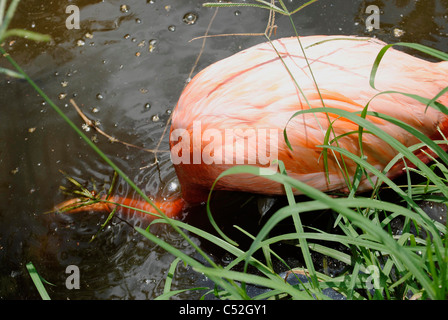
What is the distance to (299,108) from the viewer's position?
1356 mm

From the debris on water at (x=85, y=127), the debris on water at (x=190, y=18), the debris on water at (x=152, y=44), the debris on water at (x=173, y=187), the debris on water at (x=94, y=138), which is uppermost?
the debris on water at (x=190, y=18)

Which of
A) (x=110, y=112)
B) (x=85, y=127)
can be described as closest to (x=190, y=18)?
(x=110, y=112)

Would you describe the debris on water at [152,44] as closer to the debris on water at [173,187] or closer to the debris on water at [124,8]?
the debris on water at [124,8]

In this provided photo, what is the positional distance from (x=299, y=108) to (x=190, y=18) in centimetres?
130

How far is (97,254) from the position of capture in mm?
1840

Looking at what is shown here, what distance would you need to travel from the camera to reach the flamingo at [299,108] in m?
1.36

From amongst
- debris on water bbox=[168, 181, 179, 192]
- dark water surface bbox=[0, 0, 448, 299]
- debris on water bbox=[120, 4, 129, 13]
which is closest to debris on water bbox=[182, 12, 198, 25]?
dark water surface bbox=[0, 0, 448, 299]

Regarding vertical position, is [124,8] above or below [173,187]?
above

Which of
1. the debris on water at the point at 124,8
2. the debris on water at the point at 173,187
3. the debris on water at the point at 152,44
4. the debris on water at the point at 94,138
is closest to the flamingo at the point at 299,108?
the debris on water at the point at 173,187

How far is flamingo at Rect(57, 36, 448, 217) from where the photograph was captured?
136 centimetres

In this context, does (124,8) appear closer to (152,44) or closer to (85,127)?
(152,44)

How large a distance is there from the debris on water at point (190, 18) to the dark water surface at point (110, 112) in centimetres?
2

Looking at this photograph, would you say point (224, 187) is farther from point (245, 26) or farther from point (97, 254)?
point (245, 26)
